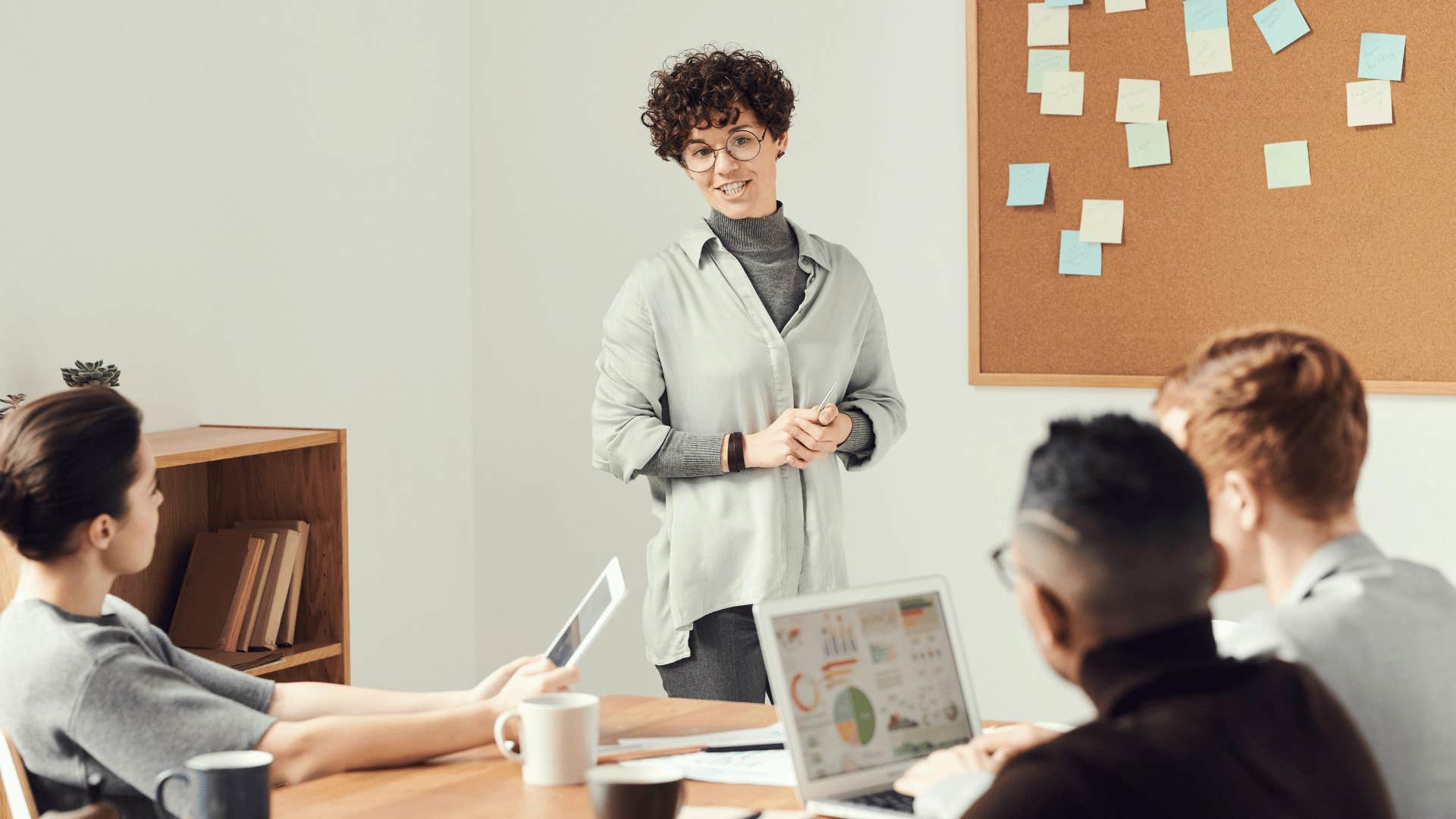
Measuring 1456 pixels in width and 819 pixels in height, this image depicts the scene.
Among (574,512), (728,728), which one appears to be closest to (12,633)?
(728,728)

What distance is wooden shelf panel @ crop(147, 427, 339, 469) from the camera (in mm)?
2604

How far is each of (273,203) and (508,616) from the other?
142 cm

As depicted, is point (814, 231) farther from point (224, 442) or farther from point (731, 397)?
point (224, 442)

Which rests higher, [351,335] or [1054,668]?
[351,335]

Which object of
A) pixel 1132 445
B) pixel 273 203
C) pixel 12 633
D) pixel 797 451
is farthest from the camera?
pixel 273 203

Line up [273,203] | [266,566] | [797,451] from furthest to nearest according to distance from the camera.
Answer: [273,203] < [266,566] < [797,451]

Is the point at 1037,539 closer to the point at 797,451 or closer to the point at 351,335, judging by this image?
the point at 797,451

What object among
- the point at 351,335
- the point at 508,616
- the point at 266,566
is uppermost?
the point at 351,335

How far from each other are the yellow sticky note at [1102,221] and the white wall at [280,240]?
1787 millimetres

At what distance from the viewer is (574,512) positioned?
408 centimetres

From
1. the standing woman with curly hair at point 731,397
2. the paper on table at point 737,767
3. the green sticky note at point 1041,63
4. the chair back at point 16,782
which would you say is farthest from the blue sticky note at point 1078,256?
the chair back at point 16,782

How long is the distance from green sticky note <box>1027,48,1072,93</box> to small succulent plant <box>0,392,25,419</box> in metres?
2.36

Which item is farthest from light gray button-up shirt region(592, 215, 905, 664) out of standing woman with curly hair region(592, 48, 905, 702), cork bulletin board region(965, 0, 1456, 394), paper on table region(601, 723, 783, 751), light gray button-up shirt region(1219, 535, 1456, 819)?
light gray button-up shirt region(1219, 535, 1456, 819)

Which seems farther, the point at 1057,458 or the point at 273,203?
the point at 273,203
